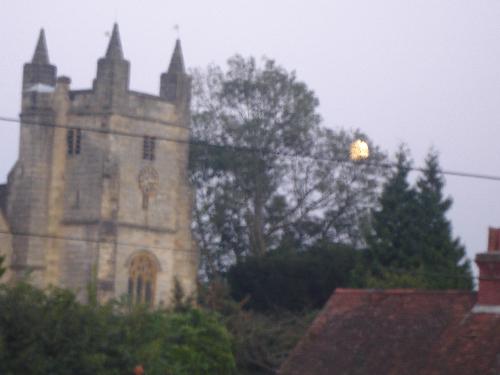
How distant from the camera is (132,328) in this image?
3481 cm

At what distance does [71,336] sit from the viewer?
3228 cm

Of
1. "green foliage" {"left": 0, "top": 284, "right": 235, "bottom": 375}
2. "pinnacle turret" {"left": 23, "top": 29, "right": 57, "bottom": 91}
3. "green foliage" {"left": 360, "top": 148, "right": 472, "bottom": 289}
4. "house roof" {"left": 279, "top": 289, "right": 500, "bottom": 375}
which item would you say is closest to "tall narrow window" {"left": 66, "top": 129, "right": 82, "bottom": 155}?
"pinnacle turret" {"left": 23, "top": 29, "right": 57, "bottom": 91}

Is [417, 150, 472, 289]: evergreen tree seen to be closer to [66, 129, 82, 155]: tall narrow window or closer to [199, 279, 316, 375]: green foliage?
[199, 279, 316, 375]: green foliage

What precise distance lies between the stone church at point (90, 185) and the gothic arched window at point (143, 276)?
5cm

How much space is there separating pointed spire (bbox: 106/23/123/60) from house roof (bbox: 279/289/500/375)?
38.3 metres

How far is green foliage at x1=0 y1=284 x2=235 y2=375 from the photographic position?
104 ft

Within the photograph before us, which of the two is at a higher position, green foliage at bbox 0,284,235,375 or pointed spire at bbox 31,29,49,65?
pointed spire at bbox 31,29,49,65

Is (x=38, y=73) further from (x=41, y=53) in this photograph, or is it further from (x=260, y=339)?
(x=260, y=339)

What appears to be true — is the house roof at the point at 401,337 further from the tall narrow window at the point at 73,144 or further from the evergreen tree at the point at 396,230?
the tall narrow window at the point at 73,144

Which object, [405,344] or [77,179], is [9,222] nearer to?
[77,179]

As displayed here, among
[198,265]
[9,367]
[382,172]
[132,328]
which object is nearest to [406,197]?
[382,172]

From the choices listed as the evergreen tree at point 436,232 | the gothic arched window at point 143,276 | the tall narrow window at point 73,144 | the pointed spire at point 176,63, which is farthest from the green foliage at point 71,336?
the pointed spire at point 176,63

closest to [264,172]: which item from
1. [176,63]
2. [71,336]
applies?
[176,63]

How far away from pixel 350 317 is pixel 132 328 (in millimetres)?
5900
